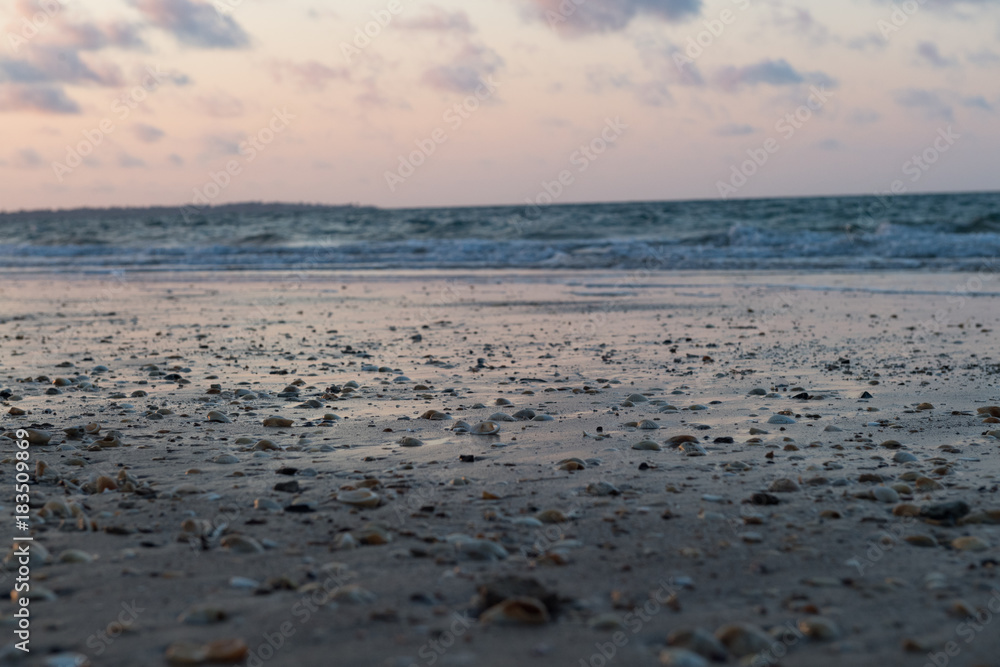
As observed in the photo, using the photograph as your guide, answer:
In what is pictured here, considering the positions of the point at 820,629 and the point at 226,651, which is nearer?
the point at 226,651

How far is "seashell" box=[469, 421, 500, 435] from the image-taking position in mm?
4281

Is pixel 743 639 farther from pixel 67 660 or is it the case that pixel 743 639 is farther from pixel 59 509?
pixel 59 509

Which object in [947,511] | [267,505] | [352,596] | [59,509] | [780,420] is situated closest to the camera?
[352,596]

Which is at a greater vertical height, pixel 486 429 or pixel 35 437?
pixel 35 437

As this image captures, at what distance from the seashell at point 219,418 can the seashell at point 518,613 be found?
2.91 metres

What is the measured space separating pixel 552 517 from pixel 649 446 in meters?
1.18

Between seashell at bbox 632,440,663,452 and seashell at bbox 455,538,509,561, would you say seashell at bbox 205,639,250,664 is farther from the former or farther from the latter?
seashell at bbox 632,440,663,452

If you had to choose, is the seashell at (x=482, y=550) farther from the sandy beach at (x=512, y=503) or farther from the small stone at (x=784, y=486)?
the small stone at (x=784, y=486)

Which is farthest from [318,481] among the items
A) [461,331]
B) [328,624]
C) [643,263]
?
[643,263]

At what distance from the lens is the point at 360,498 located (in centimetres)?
307

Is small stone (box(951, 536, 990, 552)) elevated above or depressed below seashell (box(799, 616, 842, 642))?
below

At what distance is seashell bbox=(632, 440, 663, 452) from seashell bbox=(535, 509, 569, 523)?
1.12 m

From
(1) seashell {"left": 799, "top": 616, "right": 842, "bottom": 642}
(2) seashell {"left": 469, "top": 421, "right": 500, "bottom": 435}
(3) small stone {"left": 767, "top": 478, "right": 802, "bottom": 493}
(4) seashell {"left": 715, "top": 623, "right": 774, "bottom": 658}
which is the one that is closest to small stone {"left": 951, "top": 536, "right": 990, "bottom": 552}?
(3) small stone {"left": 767, "top": 478, "right": 802, "bottom": 493}

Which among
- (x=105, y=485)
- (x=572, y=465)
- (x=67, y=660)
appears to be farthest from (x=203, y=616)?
(x=572, y=465)
